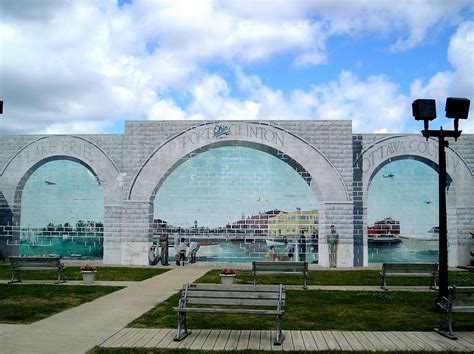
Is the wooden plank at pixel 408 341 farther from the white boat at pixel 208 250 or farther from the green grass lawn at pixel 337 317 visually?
the white boat at pixel 208 250

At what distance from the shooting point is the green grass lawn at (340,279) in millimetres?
15180

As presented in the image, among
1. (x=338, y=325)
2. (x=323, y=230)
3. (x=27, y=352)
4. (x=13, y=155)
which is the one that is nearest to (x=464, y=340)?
(x=338, y=325)

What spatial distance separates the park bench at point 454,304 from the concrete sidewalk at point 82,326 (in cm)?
502

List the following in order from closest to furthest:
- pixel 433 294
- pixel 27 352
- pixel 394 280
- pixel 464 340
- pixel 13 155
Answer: pixel 27 352, pixel 464 340, pixel 433 294, pixel 394 280, pixel 13 155

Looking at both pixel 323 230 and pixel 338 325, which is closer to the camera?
pixel 338 325

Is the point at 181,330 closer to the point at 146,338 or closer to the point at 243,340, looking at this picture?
the point at 146,338

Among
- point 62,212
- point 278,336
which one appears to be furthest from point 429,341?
point 62,212

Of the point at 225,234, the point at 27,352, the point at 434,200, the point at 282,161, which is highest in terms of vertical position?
the point at 282,161

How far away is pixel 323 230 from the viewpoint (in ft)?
69.0

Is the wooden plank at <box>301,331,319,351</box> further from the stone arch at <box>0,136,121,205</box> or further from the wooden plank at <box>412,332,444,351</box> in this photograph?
the stone arch at <box>0,136,121,205</box>

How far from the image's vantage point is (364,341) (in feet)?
26.0

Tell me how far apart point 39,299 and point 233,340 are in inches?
217

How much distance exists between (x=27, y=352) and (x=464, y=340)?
6077 millimetres

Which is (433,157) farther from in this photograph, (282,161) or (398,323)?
(398,323)
